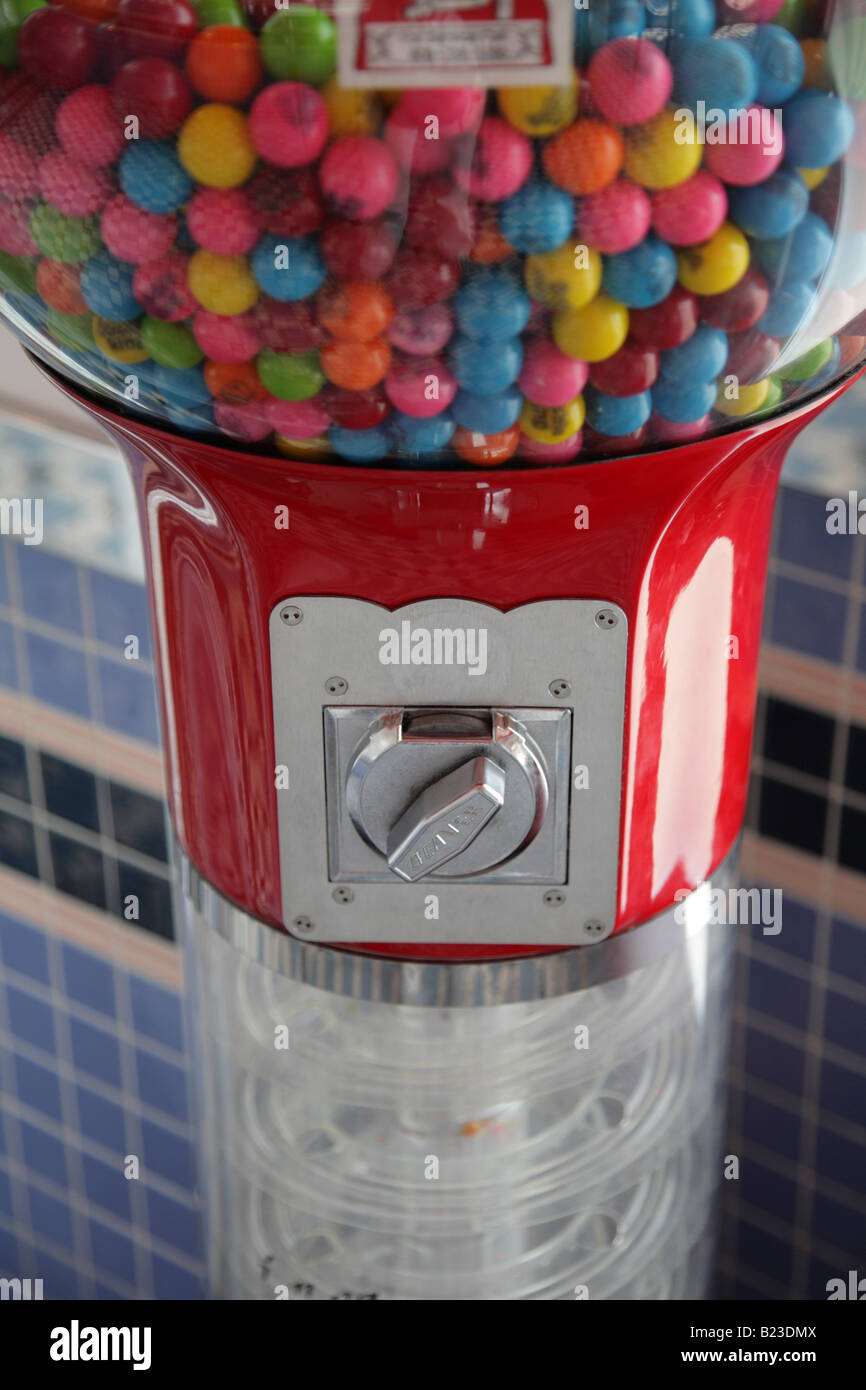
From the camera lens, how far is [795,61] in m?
0.58

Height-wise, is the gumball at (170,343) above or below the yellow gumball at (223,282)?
below

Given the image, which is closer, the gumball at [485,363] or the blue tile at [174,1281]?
the gumball at [485,363]

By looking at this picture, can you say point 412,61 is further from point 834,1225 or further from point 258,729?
point 834,1225

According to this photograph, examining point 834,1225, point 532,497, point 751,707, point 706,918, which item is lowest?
point 834,1225

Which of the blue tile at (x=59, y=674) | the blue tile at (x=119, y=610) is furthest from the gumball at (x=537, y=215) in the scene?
the blue tile at (x=59, y=674)

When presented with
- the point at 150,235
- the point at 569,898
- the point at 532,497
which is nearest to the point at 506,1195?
the point at 569,898

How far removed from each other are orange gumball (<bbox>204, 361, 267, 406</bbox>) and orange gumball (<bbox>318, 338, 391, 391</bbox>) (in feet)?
0.11

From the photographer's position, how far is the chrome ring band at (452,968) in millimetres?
815

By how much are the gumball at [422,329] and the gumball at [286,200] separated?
0.16 ft

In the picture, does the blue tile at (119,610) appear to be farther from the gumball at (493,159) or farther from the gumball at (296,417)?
the gumball at (493,159)

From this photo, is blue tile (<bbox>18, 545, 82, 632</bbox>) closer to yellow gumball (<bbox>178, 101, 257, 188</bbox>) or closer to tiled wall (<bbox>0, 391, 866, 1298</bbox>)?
tiled wall (<bbox>0, 391, 866, 1298</bbox>)

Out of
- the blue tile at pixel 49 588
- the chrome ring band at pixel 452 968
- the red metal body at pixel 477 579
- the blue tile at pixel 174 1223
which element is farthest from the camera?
the blue tile at pixel 174 1223
